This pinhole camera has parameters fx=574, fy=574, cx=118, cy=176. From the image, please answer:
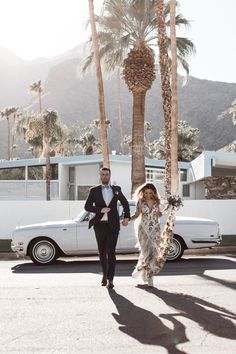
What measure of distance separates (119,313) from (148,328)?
84cm

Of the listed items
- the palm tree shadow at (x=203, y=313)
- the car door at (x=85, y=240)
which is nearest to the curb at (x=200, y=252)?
the car door at (x=85, y=240)

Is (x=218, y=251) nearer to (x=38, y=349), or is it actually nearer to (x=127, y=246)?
(x=127, y=246)

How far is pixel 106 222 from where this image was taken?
862cm

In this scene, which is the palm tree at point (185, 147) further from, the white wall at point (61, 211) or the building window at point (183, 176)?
the white wall at point (61, 211)

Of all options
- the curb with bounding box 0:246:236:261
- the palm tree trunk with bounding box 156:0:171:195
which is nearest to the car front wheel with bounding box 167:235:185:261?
the curb with bounding box 0:246:236:261

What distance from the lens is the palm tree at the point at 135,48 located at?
22.4m

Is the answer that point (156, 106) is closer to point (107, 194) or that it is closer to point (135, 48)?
point (135, 48)

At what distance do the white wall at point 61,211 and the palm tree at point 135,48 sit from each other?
2520 millimetres

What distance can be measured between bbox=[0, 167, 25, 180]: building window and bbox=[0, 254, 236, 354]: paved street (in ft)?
87.4

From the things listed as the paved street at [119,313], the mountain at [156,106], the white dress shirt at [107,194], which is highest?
the mountain at [156,106]

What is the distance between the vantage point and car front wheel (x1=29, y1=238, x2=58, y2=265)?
12961 mm

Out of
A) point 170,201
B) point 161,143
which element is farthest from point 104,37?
point 161,143

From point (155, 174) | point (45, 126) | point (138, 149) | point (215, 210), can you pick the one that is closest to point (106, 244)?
point (215, 210)

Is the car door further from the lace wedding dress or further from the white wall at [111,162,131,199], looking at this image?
the white wall at [111,162,131,199]
